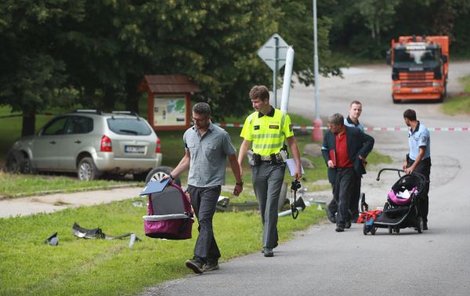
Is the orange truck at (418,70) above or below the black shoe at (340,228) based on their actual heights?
above

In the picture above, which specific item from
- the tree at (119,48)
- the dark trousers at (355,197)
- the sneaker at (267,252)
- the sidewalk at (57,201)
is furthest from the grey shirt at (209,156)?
the tree at (119,48)

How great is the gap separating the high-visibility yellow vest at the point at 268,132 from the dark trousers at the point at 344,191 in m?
3.15

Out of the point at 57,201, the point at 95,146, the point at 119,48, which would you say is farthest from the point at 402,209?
the point at 119,48

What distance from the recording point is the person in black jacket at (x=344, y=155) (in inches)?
633

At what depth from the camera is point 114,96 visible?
104ft

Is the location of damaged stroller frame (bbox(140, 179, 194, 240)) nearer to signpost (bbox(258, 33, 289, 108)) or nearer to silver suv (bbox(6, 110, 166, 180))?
signpost (bbox(258, 33, 289, 108))

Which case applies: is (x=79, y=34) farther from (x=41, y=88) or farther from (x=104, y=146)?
(x=104, y=146)

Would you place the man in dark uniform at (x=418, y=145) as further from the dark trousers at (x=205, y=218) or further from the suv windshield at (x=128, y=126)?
the suv windshield at (x=128, y=126)

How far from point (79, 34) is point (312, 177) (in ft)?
22.4

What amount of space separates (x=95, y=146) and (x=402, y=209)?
1090 cm

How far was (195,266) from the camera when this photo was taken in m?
11.5

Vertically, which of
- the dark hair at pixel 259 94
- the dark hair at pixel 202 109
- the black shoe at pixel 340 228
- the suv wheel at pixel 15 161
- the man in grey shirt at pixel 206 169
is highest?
the dark hair at pixel 259 94

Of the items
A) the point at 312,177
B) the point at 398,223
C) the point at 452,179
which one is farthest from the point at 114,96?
the point at 398,223

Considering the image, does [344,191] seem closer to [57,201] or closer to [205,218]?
[205,218]
